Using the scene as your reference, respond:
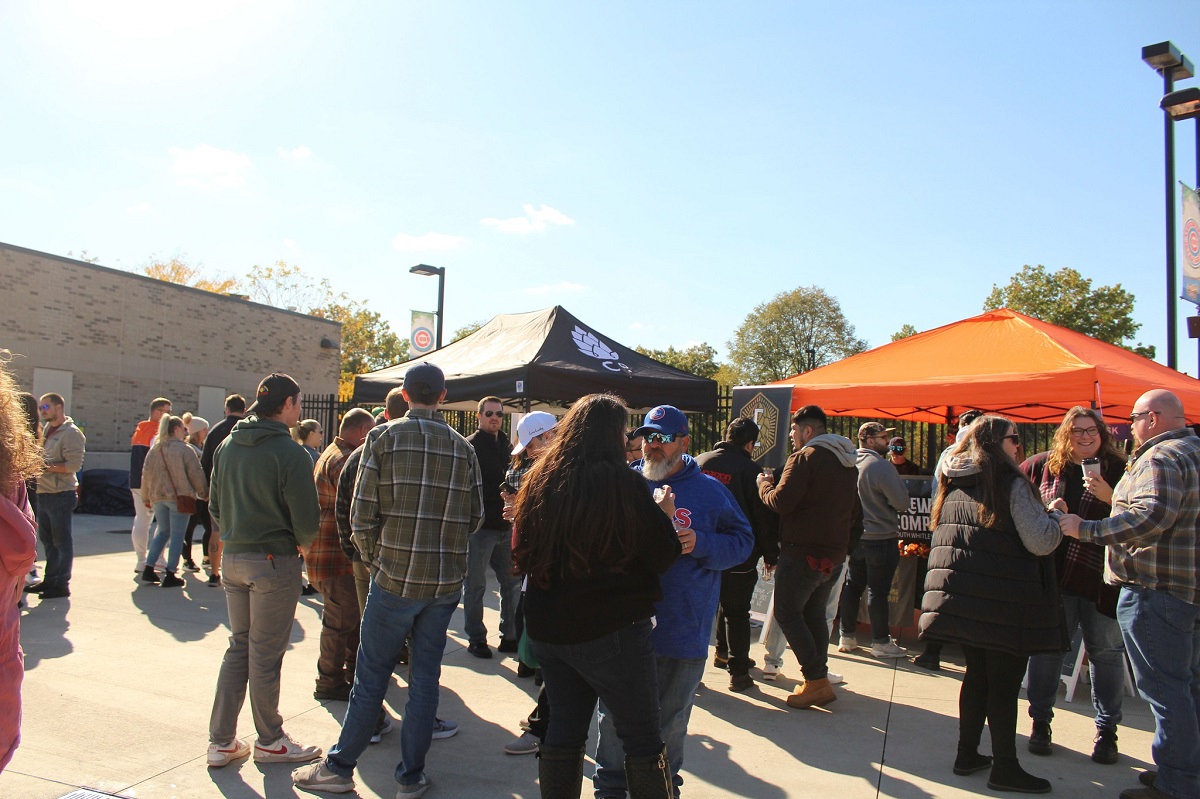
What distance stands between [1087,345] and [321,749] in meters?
7.62

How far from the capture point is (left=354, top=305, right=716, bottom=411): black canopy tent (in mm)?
8562

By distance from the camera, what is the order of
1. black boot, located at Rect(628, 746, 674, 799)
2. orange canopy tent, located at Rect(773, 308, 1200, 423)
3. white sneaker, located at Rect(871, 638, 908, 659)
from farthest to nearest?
orange canopy tent, located at Rect(773, 308, 1200, 423)
white sneaker, located at Rect(871, 638, 908, 659)
black boot, located at Rect(628, 746, 674, 799)

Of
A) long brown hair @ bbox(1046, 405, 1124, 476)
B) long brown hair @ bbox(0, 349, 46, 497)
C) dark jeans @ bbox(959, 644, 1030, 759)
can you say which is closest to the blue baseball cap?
dark jeans @ bbox(959, 644, 1030, 759)

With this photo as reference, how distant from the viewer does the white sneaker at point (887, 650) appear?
652 centimetres

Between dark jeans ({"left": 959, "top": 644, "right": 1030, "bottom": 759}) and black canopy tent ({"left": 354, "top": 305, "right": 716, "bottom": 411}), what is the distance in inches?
206

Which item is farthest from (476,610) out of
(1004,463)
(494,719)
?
(1004,463)

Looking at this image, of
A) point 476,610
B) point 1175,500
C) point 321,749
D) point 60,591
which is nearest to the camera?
point 1175,500

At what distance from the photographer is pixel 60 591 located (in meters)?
7.30

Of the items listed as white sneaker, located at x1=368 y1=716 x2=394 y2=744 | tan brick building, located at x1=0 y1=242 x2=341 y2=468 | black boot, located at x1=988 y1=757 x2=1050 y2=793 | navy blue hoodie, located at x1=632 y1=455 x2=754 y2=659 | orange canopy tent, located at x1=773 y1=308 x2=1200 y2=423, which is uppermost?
tan brick building, located at x1=0 y1=242 x2=341 y2=468

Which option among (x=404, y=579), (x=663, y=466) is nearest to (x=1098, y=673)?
(x=663, y=466)

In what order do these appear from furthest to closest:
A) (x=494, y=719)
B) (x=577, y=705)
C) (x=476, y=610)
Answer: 1. (x=476, y=610)
2. (x=494, y=719)
3. (x=577, y=705)

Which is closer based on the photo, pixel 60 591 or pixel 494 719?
pixel 494 719

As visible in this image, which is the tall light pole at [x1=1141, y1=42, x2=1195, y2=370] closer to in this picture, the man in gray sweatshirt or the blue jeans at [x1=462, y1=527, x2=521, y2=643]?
the man in gray sweatshirt

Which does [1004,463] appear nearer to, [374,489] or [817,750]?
[817,750]
